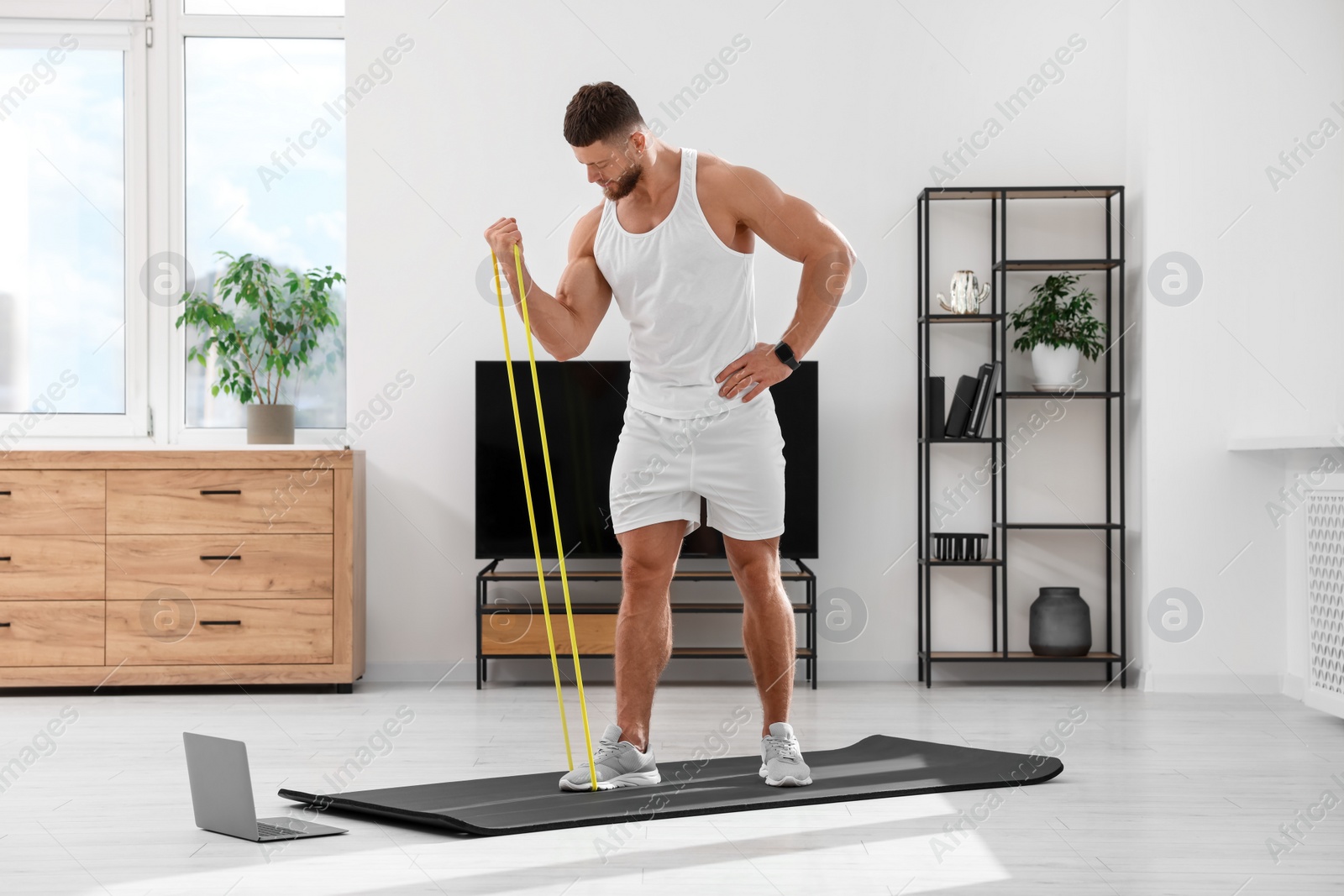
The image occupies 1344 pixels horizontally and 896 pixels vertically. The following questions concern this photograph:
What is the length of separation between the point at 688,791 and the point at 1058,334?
220 cm

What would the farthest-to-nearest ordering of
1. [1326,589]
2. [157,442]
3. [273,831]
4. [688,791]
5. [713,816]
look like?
1. [157,442]
2. [1326,589]
3. [688,791]
4. [713,816]
5. [273,831]

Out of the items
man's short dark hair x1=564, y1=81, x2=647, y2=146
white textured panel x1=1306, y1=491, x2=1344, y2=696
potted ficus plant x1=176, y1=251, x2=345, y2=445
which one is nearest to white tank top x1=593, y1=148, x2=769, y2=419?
man's short dark hair x1=564, y1=81, x2=647, y2=146

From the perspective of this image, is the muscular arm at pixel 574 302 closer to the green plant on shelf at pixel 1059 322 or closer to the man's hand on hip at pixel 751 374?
the man's hand on hip at pixel 751 374

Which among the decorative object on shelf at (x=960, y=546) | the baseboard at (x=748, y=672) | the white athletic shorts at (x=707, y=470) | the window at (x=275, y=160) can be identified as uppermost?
the window at (x=275, y=160)

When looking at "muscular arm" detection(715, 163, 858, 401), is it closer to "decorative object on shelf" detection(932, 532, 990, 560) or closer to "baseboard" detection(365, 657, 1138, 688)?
"decorative object on shelf" detection(932, 532, 990, 560)

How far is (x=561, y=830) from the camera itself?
6.53 ft

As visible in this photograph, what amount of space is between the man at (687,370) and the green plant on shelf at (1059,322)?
170 centimetres

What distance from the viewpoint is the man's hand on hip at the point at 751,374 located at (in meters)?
2.28

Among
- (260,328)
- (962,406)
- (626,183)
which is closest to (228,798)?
(626,183)

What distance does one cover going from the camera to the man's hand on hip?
2.28 m

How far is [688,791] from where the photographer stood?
7.35ft

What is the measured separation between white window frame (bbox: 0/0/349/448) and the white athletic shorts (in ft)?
6.77

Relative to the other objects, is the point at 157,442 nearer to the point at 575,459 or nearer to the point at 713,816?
the point at 575,459

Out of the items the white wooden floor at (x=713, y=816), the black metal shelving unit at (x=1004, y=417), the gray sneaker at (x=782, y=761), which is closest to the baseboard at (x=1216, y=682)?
the black metal shelving unit at (x=1004, y=417)
